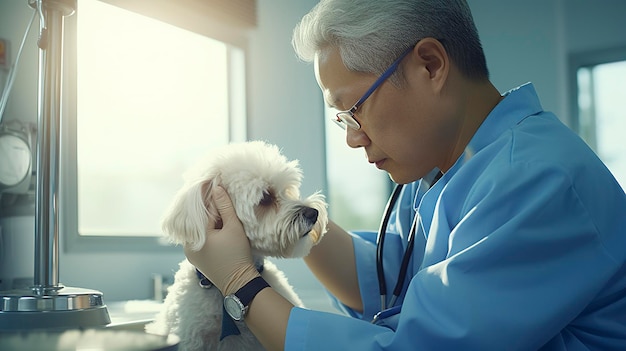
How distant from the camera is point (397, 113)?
101 centimetres

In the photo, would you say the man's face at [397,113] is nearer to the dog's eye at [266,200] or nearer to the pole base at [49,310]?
the dog's eye at [266,200]

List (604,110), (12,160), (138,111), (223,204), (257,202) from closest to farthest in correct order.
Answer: (223,204) < (257,202) < (12,160) < (138,111) < (604,110)

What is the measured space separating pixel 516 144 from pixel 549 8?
125 inches

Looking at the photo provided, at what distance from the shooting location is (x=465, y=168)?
3.14ft

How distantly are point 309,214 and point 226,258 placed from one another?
335 millimetres

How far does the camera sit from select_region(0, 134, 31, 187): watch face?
1.47m

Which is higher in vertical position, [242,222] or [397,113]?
[397,113]

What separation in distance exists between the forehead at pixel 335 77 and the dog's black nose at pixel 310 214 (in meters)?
0.29

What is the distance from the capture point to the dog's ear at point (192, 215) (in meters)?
1.05

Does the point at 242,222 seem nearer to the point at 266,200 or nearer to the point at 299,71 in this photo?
the point at 266,200

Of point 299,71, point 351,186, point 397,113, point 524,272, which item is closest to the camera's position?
point 524,272

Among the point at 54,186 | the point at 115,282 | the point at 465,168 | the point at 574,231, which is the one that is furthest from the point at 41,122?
the point at 115,282

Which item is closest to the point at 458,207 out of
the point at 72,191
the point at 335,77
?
the point at 335,77

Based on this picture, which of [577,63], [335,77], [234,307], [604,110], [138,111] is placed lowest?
[234,307]
